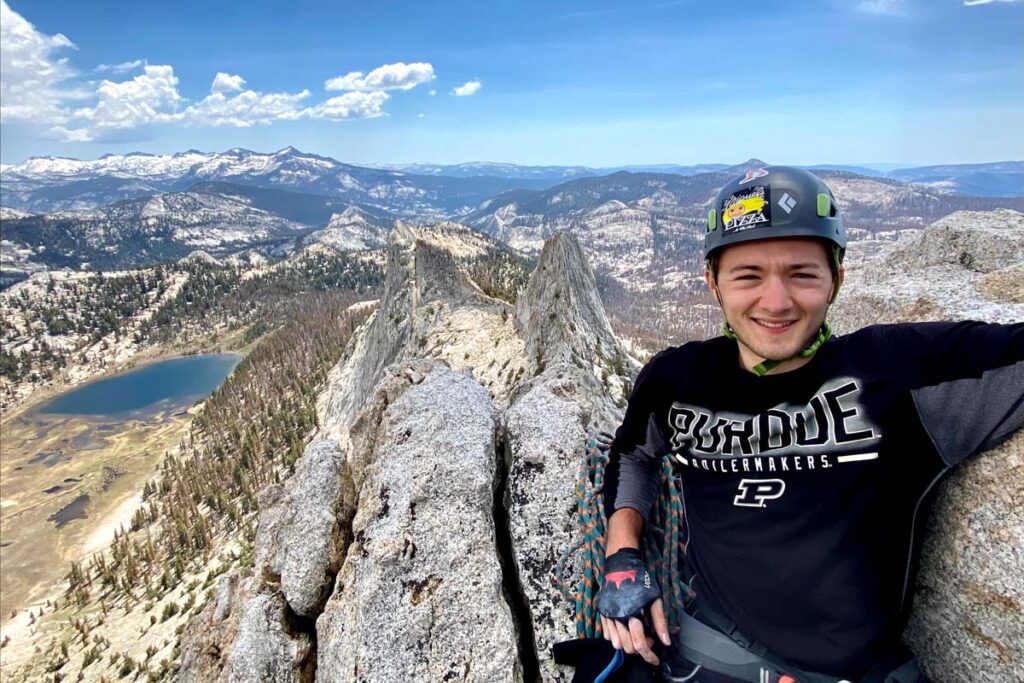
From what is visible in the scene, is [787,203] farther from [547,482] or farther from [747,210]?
[547,482]

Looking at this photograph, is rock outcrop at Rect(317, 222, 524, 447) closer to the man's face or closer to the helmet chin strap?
the helmet chin strap

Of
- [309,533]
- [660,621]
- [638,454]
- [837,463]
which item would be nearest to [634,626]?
[660,621]

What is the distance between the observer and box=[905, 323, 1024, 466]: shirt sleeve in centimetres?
376

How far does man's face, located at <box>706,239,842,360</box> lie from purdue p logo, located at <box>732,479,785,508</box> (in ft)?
4.22

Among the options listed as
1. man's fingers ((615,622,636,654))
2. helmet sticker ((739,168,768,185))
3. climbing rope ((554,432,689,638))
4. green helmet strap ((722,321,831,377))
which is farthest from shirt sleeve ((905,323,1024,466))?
man's fingers ((615,622,636,654))

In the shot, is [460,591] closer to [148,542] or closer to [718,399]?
[718,399]

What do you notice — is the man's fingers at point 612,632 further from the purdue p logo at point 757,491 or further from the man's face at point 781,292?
the man's face at point 781,292

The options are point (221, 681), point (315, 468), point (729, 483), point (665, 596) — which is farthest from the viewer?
point (315, 468)

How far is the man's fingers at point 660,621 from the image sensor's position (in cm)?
541

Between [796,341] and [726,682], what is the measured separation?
144 inches

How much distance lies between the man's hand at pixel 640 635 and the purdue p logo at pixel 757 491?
1702mm

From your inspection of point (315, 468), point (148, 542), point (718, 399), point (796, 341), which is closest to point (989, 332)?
point (796, 341)

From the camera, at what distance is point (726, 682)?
16.5 feet

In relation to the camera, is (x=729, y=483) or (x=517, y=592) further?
(x=517, y=592)
